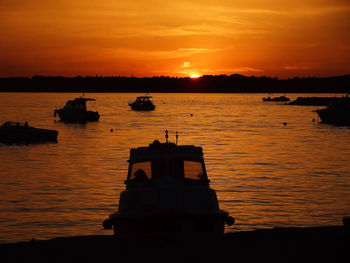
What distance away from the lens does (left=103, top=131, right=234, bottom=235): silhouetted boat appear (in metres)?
14.5

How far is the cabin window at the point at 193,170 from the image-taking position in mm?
16188

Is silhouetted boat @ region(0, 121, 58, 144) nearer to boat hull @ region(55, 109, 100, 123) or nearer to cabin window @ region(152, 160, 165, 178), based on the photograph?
boat hull @ region(55, 109, 100, 123)

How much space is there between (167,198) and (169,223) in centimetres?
106

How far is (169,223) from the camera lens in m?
14.3

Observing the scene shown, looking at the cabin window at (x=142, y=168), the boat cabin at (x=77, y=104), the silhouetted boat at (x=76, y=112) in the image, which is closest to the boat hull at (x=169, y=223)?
the cabin window at (x=142, y=168)

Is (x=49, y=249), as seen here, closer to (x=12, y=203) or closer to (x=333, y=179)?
(x=12, y=203)

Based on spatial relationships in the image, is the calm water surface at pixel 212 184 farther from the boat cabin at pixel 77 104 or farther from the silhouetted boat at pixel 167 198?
the boat cabin at pixel 77 104

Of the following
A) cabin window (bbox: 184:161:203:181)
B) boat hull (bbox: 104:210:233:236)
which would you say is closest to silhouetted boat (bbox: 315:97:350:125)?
cabin window (bbox: 184:161:203:181)

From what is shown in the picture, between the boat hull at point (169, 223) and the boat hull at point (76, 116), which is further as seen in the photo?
the boat hull at point (76, 116)

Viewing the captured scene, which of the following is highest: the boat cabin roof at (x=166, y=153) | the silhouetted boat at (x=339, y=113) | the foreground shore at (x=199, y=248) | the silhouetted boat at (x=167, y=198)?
the boat cabin roof at (x=166, y=153)

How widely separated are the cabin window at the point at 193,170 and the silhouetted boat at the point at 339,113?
7247 cm

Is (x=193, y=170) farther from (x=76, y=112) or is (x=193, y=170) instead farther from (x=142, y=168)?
(x=76, y=112)

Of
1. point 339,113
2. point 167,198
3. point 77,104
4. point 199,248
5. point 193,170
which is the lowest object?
point 339,113

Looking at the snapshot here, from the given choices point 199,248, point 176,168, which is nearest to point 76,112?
point 176,168
